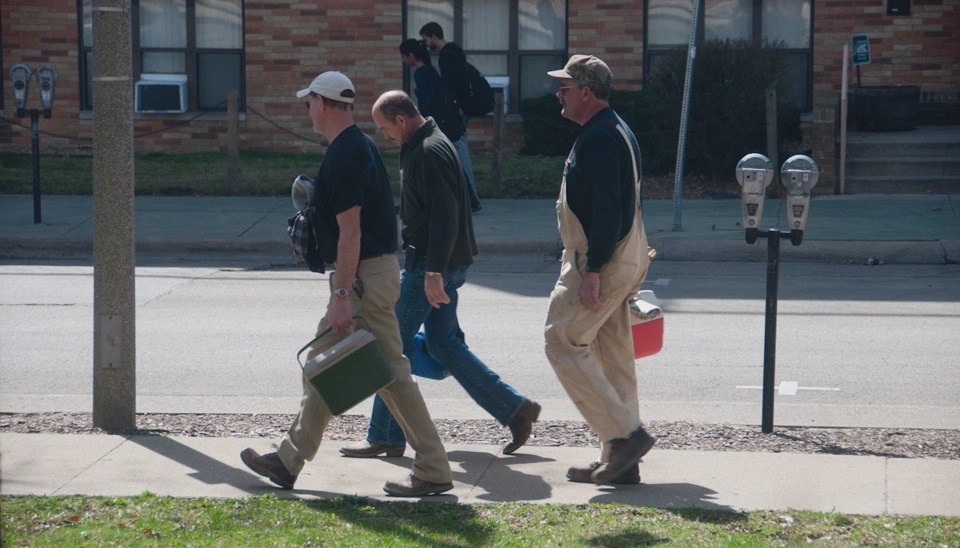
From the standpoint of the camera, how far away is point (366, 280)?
15.6 feet

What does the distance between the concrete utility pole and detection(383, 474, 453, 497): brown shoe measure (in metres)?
1.79

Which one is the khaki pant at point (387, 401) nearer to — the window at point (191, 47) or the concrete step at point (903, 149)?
the concrete step at point (903, 149)

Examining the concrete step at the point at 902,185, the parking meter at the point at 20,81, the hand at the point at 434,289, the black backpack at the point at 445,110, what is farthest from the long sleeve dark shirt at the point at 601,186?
the concrete step at the point at 902,185

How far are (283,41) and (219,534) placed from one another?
1507 centimetres

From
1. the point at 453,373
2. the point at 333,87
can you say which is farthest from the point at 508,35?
the point at 333,87

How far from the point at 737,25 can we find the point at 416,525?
15.5m

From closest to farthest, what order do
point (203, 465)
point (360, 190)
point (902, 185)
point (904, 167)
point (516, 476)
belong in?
1. point (360, 190)
2. point (516, 476)
3. point (203, 465)
4. point (902, 185)
5. point (904, 167)

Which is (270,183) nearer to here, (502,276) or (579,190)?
(502,276)

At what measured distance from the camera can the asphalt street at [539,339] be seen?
6512mm

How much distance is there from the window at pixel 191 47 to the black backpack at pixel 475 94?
7.59 m

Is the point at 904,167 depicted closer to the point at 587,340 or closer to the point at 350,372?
the point at 587,340

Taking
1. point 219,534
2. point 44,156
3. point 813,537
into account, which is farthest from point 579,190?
point 44,156

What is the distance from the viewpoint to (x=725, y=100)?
49.9 ft

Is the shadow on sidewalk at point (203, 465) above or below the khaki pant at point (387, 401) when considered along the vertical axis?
below
